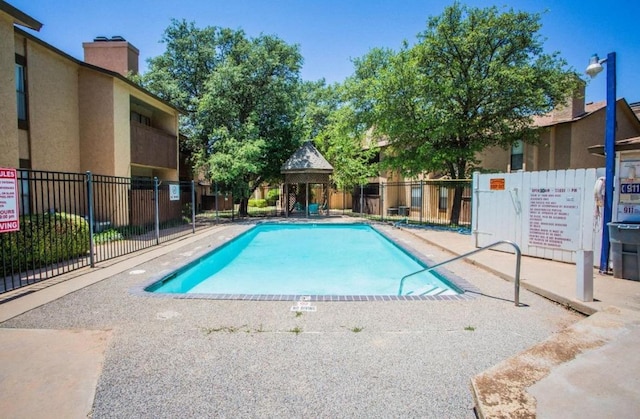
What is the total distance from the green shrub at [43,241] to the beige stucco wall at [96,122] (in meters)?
5.28

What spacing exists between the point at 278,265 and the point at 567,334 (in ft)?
28.1

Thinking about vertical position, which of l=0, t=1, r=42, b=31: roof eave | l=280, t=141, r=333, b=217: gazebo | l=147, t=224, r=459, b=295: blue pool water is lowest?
l=147, t=224, r=459, b=295: blue pool water

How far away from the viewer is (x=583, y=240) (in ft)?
23.9

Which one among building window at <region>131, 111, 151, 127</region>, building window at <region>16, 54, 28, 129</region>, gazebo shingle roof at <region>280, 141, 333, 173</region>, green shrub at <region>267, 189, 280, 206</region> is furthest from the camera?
green shrub at <region>267, 189, 280, 206</region>

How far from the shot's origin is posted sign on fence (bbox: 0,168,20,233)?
5656 millimetres

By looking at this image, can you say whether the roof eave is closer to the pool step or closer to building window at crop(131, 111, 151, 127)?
building window at crop(131, 111, 151, 127)

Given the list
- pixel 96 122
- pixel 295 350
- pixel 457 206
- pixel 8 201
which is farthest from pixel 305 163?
pixel 295 350

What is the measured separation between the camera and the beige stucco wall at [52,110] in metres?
11.1

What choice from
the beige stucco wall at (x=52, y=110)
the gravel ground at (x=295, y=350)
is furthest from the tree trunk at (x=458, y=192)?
the beige stucco wall at (x=52, y=110)

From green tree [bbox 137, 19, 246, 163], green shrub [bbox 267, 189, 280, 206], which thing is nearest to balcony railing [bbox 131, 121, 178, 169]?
green tree [bbox 137, 19, 246, 163]

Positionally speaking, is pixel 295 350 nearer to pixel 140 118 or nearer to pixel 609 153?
Answer: pixel 609 153

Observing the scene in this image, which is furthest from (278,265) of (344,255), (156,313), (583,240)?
(583,240)

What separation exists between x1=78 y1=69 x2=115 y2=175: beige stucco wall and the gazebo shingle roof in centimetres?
997

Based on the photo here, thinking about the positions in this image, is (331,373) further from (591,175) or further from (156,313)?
(591,175)
